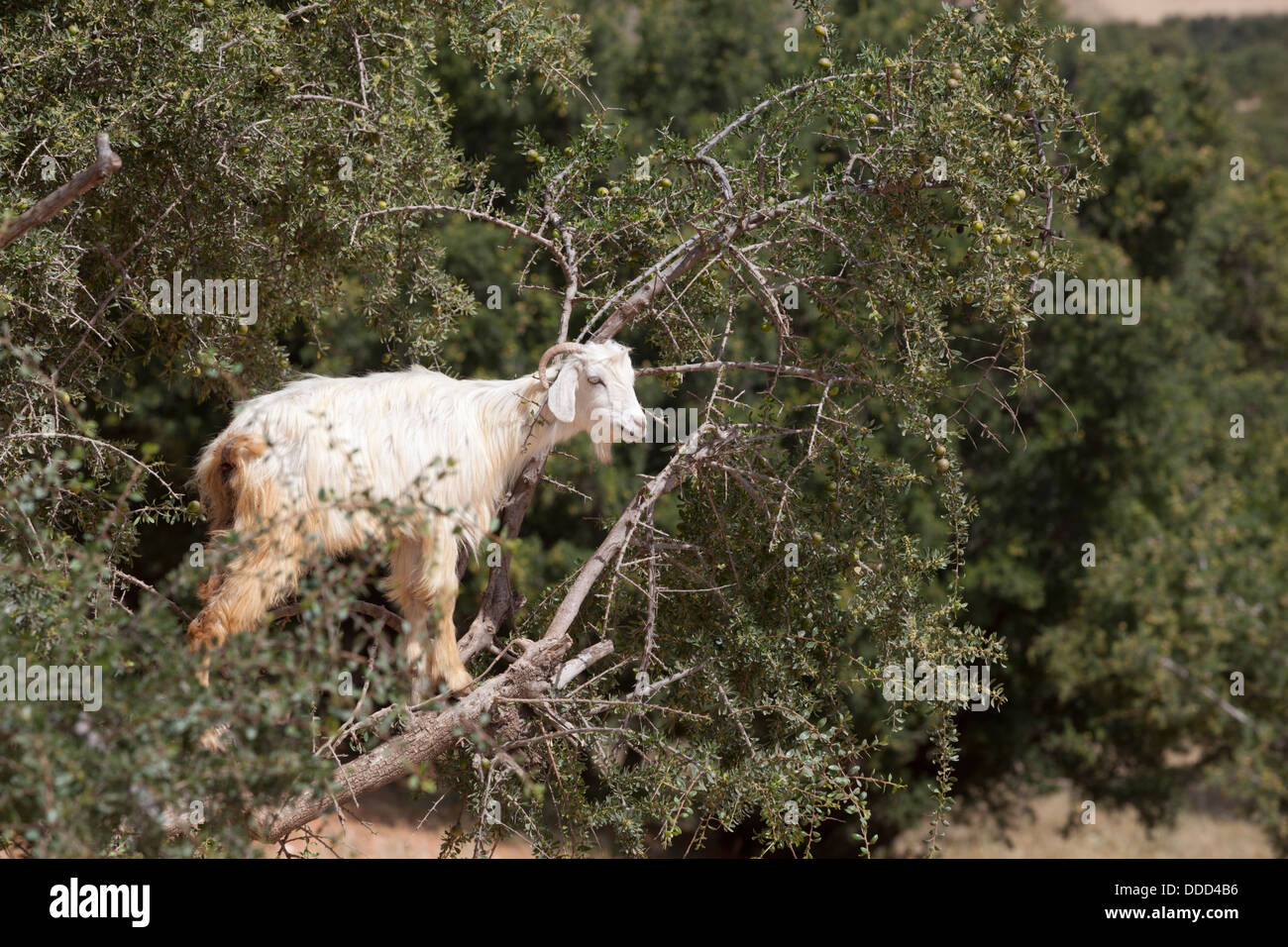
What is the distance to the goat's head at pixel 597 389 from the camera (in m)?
5.56

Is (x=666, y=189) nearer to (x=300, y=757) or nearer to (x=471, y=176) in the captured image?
(x=471, y=176)

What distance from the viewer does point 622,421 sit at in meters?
5.54

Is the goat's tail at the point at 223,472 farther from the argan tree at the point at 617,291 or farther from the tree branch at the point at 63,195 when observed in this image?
the tree branch at the point at 63,195

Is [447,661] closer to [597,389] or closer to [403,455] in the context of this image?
[403,455]

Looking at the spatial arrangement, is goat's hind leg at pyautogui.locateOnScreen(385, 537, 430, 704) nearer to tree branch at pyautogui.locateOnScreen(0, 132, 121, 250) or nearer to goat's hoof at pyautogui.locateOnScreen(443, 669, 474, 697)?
goat's hoof at pyautogui.locateOnScreen(443, 669, 474, 697)

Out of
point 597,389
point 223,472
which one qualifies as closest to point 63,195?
point 223,472

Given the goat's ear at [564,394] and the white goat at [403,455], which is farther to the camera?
the goat's ear at [564,394]

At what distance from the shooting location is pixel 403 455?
5520 mm

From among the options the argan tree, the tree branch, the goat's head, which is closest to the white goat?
the goat's head

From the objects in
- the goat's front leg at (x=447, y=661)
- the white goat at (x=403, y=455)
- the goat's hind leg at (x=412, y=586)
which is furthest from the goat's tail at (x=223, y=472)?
the goat's front leg at (x=447, y=661)

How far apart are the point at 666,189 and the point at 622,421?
3.99 ft

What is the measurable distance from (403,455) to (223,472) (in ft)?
2.45
